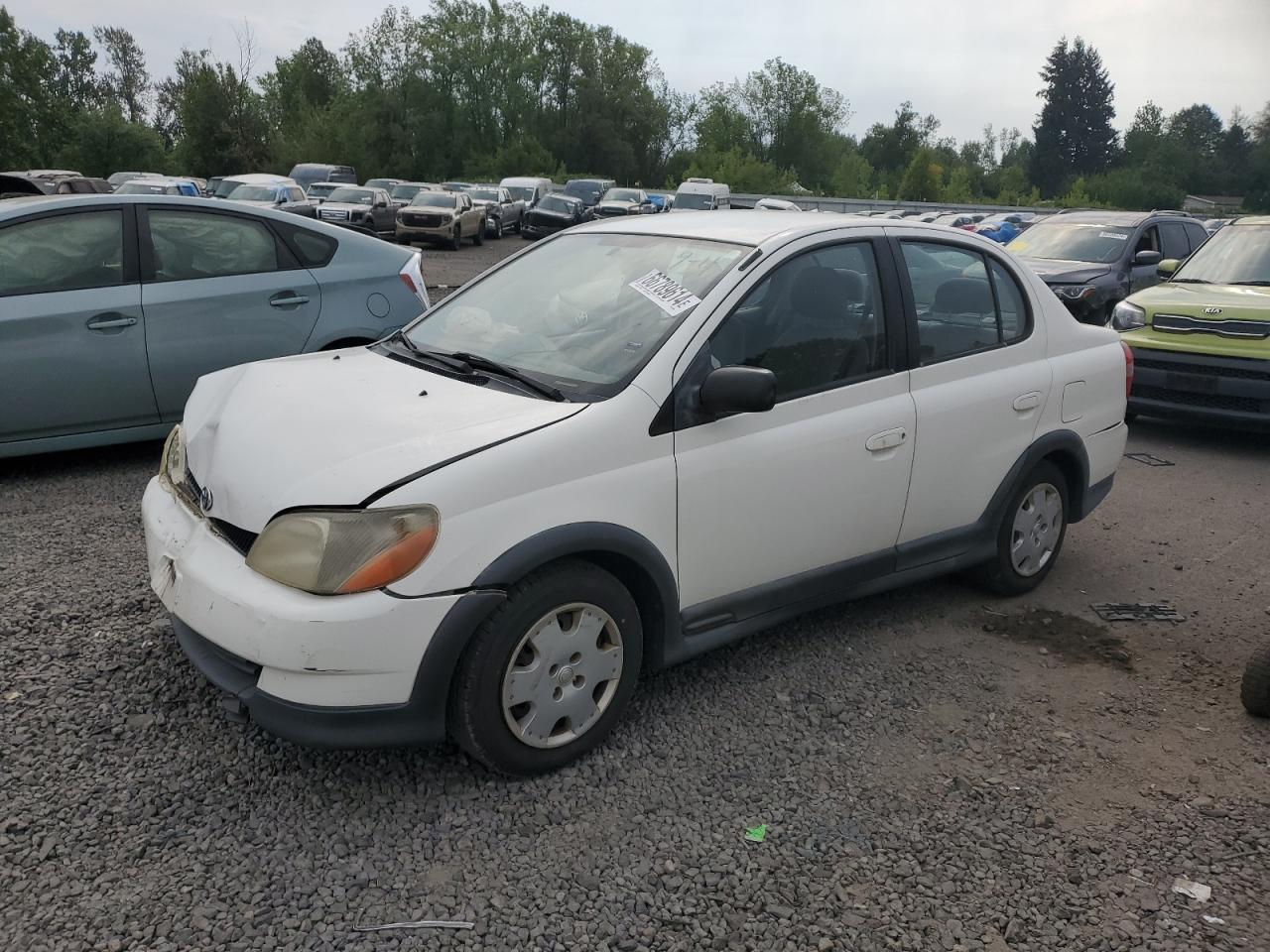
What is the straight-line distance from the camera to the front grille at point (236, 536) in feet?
9.89

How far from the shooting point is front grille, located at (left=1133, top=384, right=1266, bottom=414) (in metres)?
7.70

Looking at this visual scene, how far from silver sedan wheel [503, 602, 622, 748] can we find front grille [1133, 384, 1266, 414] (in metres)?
6.48

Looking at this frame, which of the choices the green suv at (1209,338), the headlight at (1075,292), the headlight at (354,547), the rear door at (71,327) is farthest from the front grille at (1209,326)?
the rear door at (71,327)

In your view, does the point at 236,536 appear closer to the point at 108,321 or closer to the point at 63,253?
the point at 108,321

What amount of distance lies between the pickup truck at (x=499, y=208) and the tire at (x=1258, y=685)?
31.3 metres

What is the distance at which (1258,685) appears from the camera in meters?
3.74

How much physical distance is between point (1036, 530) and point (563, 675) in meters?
2.68

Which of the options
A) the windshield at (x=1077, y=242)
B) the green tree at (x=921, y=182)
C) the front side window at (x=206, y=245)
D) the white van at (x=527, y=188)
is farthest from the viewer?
the green tree at (x=921, y=182)

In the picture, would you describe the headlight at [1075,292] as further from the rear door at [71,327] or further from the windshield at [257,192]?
the windshield at [257,192]

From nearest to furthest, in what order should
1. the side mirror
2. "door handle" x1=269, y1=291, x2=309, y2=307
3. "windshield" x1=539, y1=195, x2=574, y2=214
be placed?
the side mirror
"door handle" x1=269, y1=291, x2=309, y2=307
"windshield" x1=539, y1=195, x2=574, y2=214

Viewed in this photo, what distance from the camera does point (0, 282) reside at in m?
5.55

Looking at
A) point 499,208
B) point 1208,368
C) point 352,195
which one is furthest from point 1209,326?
point 499,208

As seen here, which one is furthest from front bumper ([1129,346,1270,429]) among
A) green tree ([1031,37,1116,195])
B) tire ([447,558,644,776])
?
green tree ([1031,37,1116,195])

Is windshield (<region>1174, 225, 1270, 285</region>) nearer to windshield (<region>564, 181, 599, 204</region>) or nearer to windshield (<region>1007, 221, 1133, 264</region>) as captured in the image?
windshield (<region>1007, 221, 1133, 264</region>)
